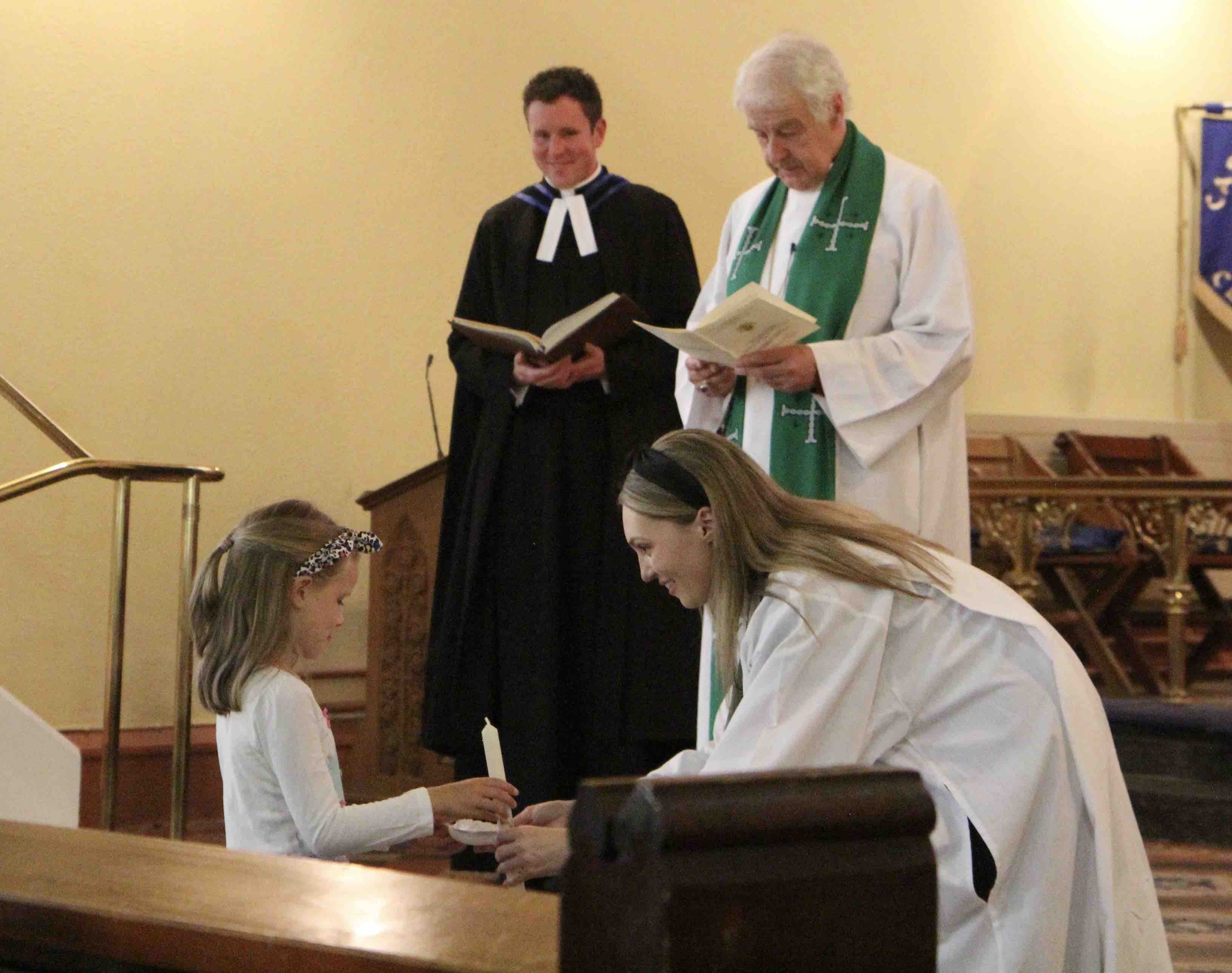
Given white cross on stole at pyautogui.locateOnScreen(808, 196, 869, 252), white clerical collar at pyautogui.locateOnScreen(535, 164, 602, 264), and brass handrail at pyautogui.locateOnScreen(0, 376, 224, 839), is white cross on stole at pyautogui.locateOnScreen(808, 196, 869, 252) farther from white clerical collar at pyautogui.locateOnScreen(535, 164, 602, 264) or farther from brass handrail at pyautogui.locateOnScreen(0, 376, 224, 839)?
brass handrail at pyautogui.locateOnScreen(0, 376, 224, 839)

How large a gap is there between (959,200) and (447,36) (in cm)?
340

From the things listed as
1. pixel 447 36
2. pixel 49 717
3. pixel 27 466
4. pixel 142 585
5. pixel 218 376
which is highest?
pixel 447 36

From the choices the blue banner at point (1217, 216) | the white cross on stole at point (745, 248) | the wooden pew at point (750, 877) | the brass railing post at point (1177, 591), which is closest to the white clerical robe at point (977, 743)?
the wooden pew at point (750, 877)

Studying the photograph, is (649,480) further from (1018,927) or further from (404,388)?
(404,388)

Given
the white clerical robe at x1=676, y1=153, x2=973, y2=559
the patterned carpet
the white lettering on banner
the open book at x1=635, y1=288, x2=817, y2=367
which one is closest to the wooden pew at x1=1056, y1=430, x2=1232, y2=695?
the patterned carpet

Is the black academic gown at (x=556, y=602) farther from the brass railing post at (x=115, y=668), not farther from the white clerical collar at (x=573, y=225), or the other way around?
the brass railing post at (x=115, y=668)

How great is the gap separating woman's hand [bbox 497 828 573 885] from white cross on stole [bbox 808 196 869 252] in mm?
1928

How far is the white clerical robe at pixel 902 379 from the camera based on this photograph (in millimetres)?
3580

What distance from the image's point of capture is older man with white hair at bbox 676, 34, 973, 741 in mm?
3588

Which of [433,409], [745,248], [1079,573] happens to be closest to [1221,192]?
[1079,573]

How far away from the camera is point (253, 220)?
610 centimetres

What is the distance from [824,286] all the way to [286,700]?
1.80 m

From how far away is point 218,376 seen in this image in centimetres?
600

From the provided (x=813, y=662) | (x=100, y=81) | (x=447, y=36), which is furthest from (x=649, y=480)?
(x=447, y=36)
